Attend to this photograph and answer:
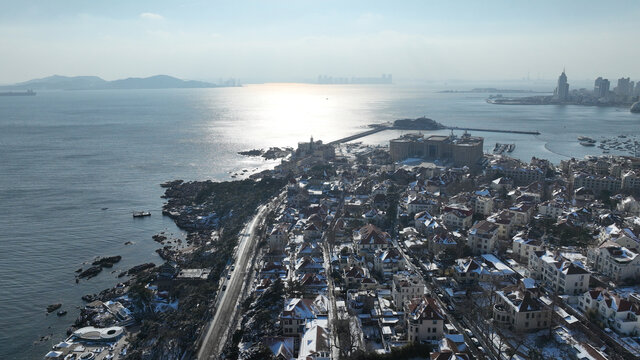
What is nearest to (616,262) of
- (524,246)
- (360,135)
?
(524,246)

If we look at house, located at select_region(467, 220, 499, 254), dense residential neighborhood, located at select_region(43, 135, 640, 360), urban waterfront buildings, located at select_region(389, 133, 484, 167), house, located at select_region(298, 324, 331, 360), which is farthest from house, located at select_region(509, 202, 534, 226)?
urban waterfront buildings, located at select_region(389, 133, 484, 167)

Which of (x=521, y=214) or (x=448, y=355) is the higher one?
(x=521, y=214)

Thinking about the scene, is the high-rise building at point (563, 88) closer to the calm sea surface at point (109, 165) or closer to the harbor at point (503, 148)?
the calm sea surface at point (109, 165)

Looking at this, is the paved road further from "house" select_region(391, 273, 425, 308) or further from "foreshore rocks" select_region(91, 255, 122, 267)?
"foreshore rocks" select_region(91, 255, 122, 267)

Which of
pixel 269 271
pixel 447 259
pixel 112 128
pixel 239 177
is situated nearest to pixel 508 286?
pixel 447 259

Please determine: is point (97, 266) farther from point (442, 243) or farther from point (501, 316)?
point (501, 316)

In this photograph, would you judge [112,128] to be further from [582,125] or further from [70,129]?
[582,125]
